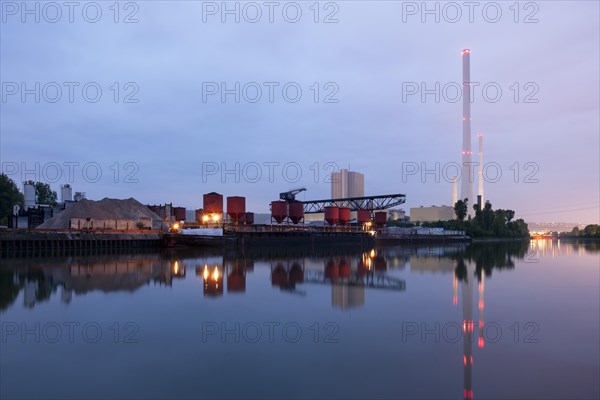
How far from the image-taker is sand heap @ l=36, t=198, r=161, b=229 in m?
45.7

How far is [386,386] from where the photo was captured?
6.34 m

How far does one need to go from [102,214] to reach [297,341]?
45.4 m

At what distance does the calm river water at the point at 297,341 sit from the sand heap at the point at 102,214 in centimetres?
3096

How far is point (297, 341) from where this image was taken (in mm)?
8953

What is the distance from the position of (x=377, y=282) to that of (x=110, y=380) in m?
14.3

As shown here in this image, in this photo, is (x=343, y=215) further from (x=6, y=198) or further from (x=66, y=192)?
(x=6, y=198)

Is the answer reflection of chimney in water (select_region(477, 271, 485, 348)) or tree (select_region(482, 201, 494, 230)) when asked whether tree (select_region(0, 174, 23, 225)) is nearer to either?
reflection of chimney in water (select_region(477, 271, 485, 348))

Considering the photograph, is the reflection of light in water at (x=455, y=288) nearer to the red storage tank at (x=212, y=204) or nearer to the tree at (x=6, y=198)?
the red storage tank at (x=212, y=204)

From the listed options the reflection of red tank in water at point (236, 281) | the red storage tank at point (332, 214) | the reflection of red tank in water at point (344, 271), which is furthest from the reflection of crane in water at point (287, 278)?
the red storage tank at point (332, 214)

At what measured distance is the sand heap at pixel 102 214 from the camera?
4569cm

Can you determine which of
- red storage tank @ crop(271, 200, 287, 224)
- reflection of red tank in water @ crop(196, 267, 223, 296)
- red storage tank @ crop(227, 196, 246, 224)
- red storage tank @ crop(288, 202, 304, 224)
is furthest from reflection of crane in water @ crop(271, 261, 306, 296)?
red storage tank @ crop(288, 202, 304, 224)

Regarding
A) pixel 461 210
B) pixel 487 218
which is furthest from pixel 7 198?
pixel 487 218

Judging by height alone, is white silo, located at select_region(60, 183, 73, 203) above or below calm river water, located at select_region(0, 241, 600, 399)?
above

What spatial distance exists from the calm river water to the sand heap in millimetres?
30964
